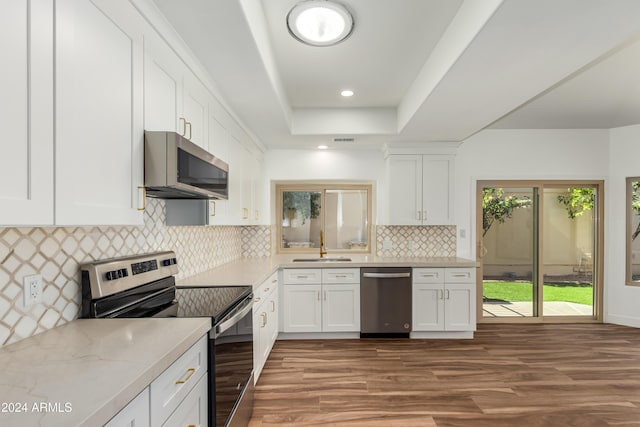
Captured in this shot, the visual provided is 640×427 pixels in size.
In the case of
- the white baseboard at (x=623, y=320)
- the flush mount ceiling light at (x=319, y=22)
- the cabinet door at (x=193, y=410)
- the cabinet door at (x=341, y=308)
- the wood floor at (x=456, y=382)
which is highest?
the flush mount ceiling light at (x=319, y=22)

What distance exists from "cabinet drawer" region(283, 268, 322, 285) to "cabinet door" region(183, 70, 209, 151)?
6.19 ft

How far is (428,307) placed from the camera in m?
3.88

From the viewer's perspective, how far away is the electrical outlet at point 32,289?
129 cm

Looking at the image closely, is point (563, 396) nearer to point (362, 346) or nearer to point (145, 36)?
point (362, 346)

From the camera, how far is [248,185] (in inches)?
143

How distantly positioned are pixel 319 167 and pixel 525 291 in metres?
3.16

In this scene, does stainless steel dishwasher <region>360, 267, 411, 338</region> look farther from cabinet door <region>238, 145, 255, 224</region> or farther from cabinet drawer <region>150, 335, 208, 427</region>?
cabinet drawer <region>150, 335, 208, 427</region>

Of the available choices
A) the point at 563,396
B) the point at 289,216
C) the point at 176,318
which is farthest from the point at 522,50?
the point at 289,216

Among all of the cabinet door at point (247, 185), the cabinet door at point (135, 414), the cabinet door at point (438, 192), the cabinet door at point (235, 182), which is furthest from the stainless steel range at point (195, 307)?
the cabinet door at point (438, 192)

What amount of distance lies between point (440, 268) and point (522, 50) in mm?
2496

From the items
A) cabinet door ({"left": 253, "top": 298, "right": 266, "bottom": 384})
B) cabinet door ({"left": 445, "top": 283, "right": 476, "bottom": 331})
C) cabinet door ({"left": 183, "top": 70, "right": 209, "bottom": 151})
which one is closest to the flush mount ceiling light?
cabinet door ({"left": 183, "top": 70, "right": 209, "bottom": 151})

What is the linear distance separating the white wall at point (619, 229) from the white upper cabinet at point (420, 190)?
2199 mm

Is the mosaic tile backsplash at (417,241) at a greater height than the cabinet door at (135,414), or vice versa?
the mosaic tile backsplash at (417,241)

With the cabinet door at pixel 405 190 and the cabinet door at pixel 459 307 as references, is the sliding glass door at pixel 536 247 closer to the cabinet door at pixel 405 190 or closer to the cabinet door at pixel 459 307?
the cabinet door at pixel 459 307
